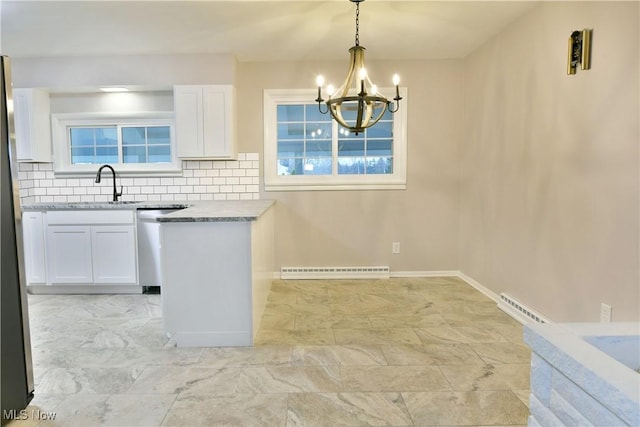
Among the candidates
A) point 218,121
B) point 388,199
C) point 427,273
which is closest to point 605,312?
point 427,273

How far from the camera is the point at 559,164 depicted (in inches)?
104

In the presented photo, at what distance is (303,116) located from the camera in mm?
4395

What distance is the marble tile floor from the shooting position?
73.6 inches

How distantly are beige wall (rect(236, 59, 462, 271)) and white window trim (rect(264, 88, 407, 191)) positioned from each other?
0.07 meters

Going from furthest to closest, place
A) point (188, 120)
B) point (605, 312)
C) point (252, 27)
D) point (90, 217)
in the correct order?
point (188, 120), point (90, 217), point (252, 27), point (605, 312)

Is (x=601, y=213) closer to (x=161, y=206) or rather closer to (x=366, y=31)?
(x=366, y=31)

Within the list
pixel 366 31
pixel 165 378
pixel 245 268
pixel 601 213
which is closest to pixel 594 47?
pixel 601 213

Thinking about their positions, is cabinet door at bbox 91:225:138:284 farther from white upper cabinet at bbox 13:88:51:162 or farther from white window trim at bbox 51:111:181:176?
white upper cabinet at bbox 13:88:51:162

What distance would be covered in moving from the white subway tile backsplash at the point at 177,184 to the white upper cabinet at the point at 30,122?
1.03ft

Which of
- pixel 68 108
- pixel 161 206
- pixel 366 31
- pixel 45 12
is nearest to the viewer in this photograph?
pixel 45 12

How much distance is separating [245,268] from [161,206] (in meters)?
1.71

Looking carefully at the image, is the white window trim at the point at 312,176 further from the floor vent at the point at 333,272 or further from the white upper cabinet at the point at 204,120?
the floor vent at the point at 333,272

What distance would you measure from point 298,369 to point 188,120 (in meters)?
2.86

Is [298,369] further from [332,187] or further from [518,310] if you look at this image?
[332,187]
